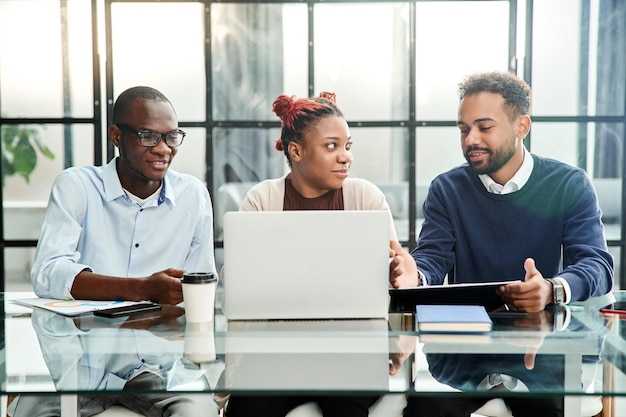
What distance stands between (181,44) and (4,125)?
Result: 1.01 m

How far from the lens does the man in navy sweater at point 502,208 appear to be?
2238 millimetres

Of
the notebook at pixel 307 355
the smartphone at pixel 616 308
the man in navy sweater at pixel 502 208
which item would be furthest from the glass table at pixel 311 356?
the man in navy sweater at pixel 502 208

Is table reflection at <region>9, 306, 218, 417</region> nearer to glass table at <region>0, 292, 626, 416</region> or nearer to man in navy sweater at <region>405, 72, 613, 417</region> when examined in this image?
glass table at <region>0, 292, 626, 416</region>

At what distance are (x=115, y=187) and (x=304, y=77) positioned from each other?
1513mm

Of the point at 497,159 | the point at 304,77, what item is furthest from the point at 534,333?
the point at 304,77

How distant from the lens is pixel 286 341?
1.39m

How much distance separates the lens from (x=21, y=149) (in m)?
3.67

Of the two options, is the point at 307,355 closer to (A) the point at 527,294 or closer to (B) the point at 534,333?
(B) the point at 534,333

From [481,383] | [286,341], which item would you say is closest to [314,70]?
[286,341]

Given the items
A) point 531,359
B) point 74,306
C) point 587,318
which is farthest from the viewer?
point 74,306

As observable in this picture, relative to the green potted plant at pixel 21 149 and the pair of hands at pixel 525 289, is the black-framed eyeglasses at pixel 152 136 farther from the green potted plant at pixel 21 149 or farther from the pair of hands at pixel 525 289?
the green potted plant at pixel 21 149

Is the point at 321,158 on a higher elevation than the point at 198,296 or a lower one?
higher

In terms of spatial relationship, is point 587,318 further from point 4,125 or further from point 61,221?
point 4,125

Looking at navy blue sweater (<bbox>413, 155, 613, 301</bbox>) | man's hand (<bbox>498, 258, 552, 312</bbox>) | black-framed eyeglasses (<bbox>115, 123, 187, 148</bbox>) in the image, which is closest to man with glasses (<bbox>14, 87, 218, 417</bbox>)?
black-framed eyeglasses (<bbox>115, 123, 187, 148</bbox>)
